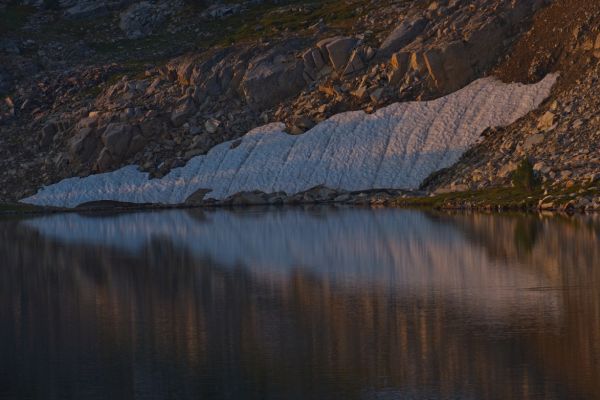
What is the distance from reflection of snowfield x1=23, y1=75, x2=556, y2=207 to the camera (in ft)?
350

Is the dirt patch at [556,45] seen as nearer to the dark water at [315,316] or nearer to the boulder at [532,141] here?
the boulder at [532,141]

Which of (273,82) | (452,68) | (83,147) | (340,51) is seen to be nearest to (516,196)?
(452,68)

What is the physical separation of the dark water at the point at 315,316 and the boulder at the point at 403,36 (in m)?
57.8

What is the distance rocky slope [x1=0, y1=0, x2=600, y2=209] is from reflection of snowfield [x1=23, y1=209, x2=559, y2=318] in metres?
19.7

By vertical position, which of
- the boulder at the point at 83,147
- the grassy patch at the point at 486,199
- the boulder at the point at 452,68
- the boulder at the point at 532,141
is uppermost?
the boulder at the point at 452,68

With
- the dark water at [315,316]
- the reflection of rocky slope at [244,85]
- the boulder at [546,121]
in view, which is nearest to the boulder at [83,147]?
the reflection of rocky slope at [244,85]

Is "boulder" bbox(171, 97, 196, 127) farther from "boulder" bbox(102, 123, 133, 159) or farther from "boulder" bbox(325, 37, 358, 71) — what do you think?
"boulder" bbox(325, 37, 358, 71)

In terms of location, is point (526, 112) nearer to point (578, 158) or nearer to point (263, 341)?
point (578, 158)

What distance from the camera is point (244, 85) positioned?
429 feet

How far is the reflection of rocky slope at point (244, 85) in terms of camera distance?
383ft

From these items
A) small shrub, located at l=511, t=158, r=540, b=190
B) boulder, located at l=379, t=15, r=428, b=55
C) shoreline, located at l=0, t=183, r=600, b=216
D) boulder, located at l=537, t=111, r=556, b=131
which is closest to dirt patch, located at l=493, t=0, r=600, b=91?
boulder, located at l=537, t=111, r=556, b=131

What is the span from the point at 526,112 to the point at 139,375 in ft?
263

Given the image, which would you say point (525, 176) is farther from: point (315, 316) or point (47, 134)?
point (47, 134)

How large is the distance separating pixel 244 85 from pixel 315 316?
95.3 meters
